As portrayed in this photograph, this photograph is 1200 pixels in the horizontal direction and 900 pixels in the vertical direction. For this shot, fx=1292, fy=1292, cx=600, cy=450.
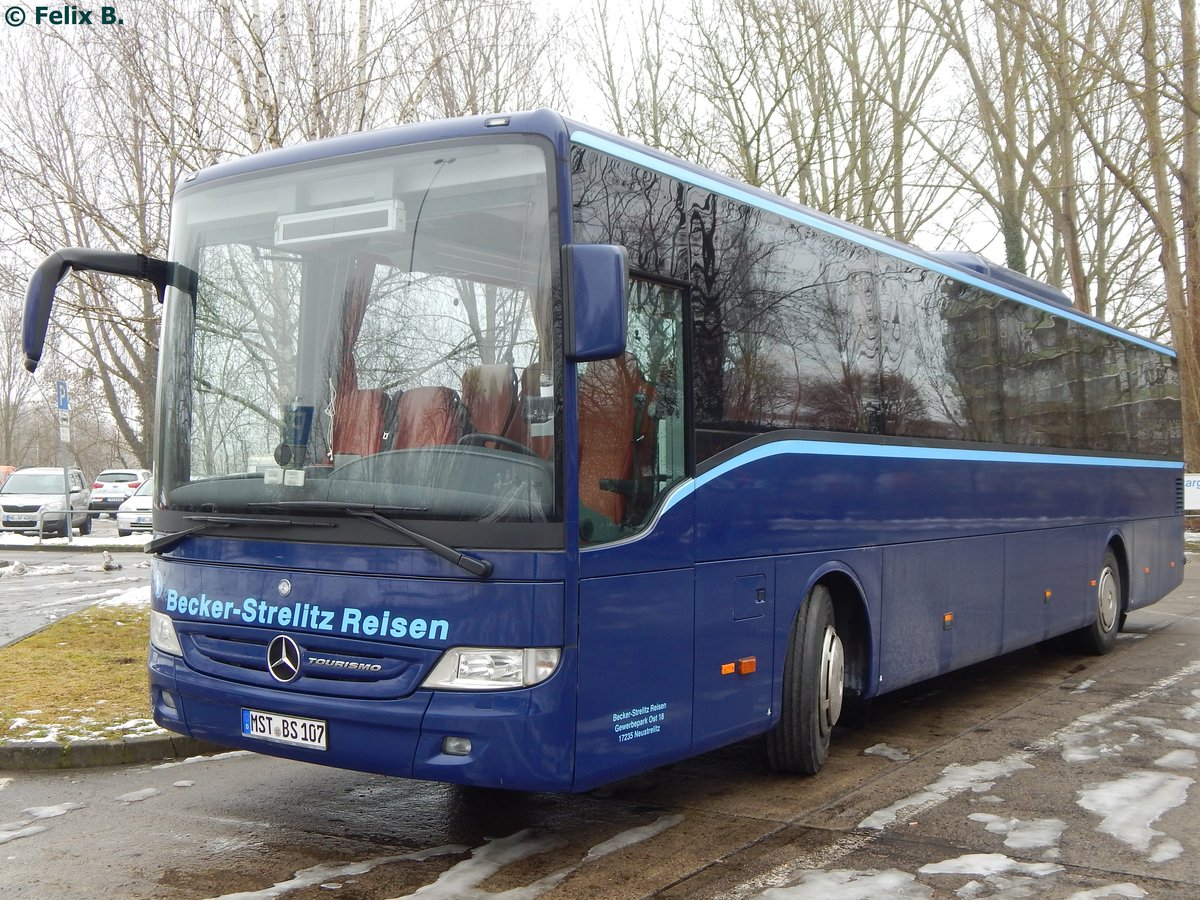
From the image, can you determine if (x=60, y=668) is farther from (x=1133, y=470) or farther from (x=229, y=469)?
(x=1133, y=470)

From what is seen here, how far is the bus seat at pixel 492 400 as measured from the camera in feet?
17.1

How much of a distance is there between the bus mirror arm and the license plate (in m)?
1.87

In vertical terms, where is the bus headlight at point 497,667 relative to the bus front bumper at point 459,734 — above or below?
above

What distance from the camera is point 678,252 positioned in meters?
6.10

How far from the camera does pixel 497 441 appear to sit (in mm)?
5199

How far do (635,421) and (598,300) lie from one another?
806 millimetres

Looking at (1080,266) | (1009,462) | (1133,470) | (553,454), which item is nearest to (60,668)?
(553,454)

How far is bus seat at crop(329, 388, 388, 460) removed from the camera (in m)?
5.36

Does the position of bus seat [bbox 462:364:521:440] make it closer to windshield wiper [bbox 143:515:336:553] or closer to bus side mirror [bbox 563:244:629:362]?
bus side mirror [bbox 563:244:629:362]

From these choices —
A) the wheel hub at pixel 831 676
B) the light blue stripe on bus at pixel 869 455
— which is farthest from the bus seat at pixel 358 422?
the wheel hub at pixel 831 676

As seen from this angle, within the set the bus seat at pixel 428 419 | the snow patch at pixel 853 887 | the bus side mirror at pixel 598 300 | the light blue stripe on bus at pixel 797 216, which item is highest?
the light blue stripe on bus at pixel 797 216

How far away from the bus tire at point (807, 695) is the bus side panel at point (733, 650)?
297 mm

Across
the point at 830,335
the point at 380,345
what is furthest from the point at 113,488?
the point at 380,345

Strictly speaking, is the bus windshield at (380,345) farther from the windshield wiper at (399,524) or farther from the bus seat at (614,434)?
the bus seat at (614,434)
